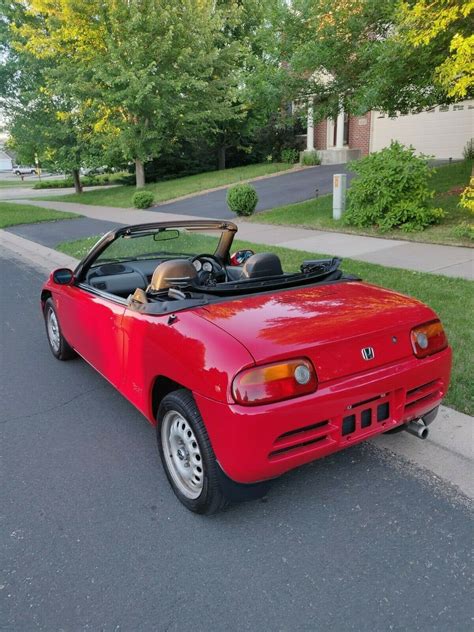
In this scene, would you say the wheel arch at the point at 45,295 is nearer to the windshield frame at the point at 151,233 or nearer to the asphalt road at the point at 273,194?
the windshield frame at the point at 151,233

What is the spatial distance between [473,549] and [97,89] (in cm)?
2343

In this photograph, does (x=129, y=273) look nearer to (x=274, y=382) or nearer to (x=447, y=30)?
(x=274, y=382)

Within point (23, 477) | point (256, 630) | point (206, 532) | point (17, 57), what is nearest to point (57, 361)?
point (23, 477)

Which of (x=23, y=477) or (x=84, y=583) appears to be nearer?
(x=84, y=583)

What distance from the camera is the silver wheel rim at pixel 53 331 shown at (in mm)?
4910

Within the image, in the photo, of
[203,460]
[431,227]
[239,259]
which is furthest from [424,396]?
[431,227]

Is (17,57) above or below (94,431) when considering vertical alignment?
above

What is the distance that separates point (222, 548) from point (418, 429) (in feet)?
4.12

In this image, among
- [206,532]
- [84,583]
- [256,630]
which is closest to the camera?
[256,630]

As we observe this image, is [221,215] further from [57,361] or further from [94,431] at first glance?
[94,431]

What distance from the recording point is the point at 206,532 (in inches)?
101

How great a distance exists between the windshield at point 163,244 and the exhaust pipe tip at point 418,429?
2.09m

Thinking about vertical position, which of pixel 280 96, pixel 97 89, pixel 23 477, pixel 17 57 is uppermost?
pixel 17 57

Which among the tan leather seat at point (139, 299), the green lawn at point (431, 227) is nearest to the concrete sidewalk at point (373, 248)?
the green lawn at point (431, 227)
